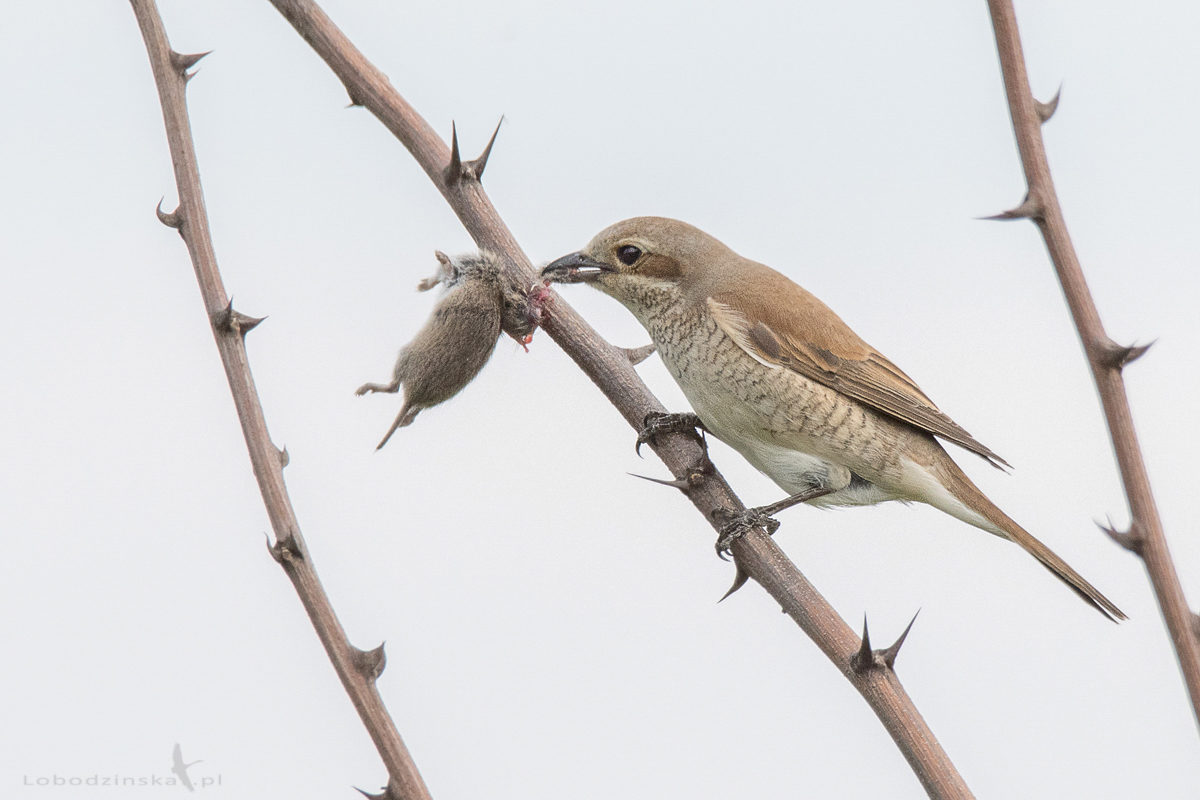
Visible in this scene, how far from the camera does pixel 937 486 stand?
3.99 meters

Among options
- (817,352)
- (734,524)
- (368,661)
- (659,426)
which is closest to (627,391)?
(659,426)

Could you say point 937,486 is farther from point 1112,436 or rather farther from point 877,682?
point 1112,436

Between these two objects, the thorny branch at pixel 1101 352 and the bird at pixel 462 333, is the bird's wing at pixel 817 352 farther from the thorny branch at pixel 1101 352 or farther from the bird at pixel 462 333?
the thorny branch at pixel 1101 352

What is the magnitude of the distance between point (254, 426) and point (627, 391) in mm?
1209

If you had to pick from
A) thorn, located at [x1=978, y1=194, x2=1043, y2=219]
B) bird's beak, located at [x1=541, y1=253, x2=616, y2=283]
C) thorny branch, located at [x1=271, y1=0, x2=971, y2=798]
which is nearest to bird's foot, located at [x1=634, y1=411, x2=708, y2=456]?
thorny branch, located at [x1=271, y1=0, x2=971, y2=798]

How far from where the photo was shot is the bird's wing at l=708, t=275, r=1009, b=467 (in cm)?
405

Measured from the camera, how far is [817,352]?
4.12 meters

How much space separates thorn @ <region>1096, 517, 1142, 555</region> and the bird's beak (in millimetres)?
2467

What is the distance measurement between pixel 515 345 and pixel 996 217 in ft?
6.59

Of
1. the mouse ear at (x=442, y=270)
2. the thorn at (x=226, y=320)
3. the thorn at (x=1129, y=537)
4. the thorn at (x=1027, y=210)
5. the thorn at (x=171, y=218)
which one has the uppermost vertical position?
the mouse ear at (x=442, y=270)

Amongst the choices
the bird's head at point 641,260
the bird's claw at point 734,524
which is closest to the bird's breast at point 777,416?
the bird's head at point 641,260

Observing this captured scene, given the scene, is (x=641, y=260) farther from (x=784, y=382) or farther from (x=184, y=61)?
→ (x=184, y=61)

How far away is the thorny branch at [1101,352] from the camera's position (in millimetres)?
1459

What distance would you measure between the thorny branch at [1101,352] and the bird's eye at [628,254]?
2.47 m
